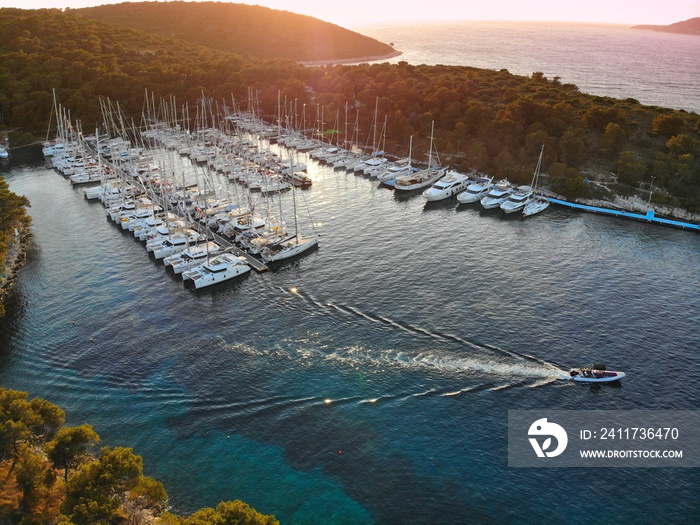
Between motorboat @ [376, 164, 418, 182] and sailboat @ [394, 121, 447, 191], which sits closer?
sailboat @ [394, 121, 447, 191]

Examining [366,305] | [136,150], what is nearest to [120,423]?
[366,305]

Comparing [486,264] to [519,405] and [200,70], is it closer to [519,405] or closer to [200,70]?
[519,405]

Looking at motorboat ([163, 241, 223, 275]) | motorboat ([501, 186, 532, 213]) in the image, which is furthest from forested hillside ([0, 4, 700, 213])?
motorboat ([163, 241, 223, 275])

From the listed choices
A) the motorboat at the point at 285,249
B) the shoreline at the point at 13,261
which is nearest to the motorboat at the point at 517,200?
the motorboat at the point at 285,249

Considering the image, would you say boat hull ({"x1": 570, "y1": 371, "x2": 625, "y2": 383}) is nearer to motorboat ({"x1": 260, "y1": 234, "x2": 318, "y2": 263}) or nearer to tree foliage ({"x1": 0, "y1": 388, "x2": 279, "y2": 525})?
tree foliage ({"x1": 0, "y1": 388, "x2": 279, "y2": 525})

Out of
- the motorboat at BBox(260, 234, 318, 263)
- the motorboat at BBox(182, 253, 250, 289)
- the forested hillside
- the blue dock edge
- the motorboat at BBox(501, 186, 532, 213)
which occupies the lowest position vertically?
the motorboat at BBox(182, 253, 250, 289)

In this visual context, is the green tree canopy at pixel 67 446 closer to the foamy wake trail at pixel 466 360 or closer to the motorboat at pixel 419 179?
the foamy wake trail at pixel 466 360
